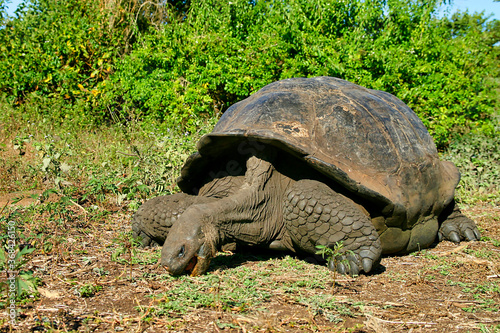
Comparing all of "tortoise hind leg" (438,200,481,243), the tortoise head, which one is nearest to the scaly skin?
the tortoise head

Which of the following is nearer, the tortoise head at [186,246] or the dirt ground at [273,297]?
the dirt ground at [273,297]

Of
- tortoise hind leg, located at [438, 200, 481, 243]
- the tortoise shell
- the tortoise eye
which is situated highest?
the tortoise shell

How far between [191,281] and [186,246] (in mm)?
264

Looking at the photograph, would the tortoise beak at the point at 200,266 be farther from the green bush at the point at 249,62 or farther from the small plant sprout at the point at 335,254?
the green bush at the point at 249,62

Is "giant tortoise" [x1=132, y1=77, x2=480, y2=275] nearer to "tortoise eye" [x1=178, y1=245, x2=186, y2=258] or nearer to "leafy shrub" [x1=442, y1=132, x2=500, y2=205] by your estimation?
"tortoise eye" [x1=178, y1=245, x2=186, y2=258]

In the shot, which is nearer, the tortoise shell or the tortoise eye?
the tortoise eye

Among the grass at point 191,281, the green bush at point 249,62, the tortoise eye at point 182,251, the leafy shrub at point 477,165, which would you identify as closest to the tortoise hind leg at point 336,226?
the grass at point 191,281

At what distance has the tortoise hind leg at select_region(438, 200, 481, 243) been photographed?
444cm

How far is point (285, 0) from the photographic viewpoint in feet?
26.7

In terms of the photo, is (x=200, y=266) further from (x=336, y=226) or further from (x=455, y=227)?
(x=455, y=227)

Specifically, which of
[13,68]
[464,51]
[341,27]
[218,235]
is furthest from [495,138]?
[13,68]

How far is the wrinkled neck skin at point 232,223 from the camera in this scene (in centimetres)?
285

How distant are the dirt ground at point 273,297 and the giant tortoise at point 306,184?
A: 0.70 feet

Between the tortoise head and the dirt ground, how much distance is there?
125 mm
